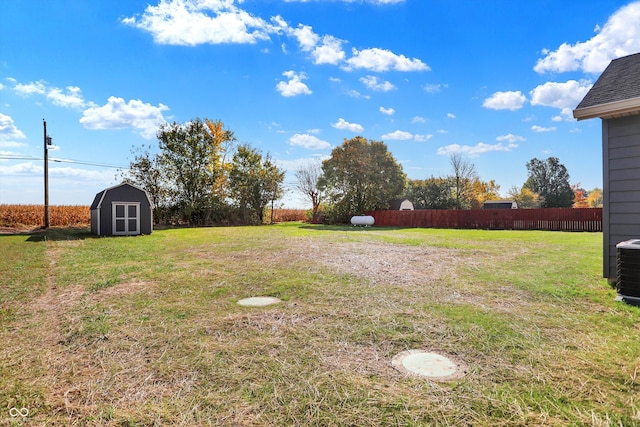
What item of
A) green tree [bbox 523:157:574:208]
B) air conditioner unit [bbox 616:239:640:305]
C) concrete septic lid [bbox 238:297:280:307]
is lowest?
concrete septic lid [bbox 238:297:280:307]

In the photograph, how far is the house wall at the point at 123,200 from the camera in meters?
14.7

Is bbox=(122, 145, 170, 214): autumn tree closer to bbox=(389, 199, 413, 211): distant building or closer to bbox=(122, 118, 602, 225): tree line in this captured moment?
bbox=(122, 118, 602, 225): tree line

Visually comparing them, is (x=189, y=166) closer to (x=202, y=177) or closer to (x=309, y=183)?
(x=202, y=177)

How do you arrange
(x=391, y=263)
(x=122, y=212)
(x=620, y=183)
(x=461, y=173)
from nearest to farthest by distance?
1. (x=620, y=183)
2. (x=391, y=263)
3. (x=122, y=212)
4. (x=461, y=173)

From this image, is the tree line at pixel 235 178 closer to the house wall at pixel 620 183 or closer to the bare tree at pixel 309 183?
the bare tree at pixel 309 183

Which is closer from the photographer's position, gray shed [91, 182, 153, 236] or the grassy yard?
the grassy yard

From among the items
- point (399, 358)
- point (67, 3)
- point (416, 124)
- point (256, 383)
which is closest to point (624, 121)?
point (399, 358)

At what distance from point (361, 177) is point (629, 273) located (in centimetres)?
2202

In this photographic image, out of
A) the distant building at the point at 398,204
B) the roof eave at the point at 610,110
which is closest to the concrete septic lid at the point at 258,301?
the roof eave at the point at 610,110

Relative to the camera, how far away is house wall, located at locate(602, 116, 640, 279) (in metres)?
4.54

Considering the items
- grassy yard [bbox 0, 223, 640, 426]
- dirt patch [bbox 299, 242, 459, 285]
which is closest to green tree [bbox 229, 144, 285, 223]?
dirt patch [bbox 299, 242, 459, 285]

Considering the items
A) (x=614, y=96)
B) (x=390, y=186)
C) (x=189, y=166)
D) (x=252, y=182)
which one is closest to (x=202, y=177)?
(x=189, y=166)

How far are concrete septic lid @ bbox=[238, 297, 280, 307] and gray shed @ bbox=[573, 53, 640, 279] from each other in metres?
4.97

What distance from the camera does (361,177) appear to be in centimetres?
2553
